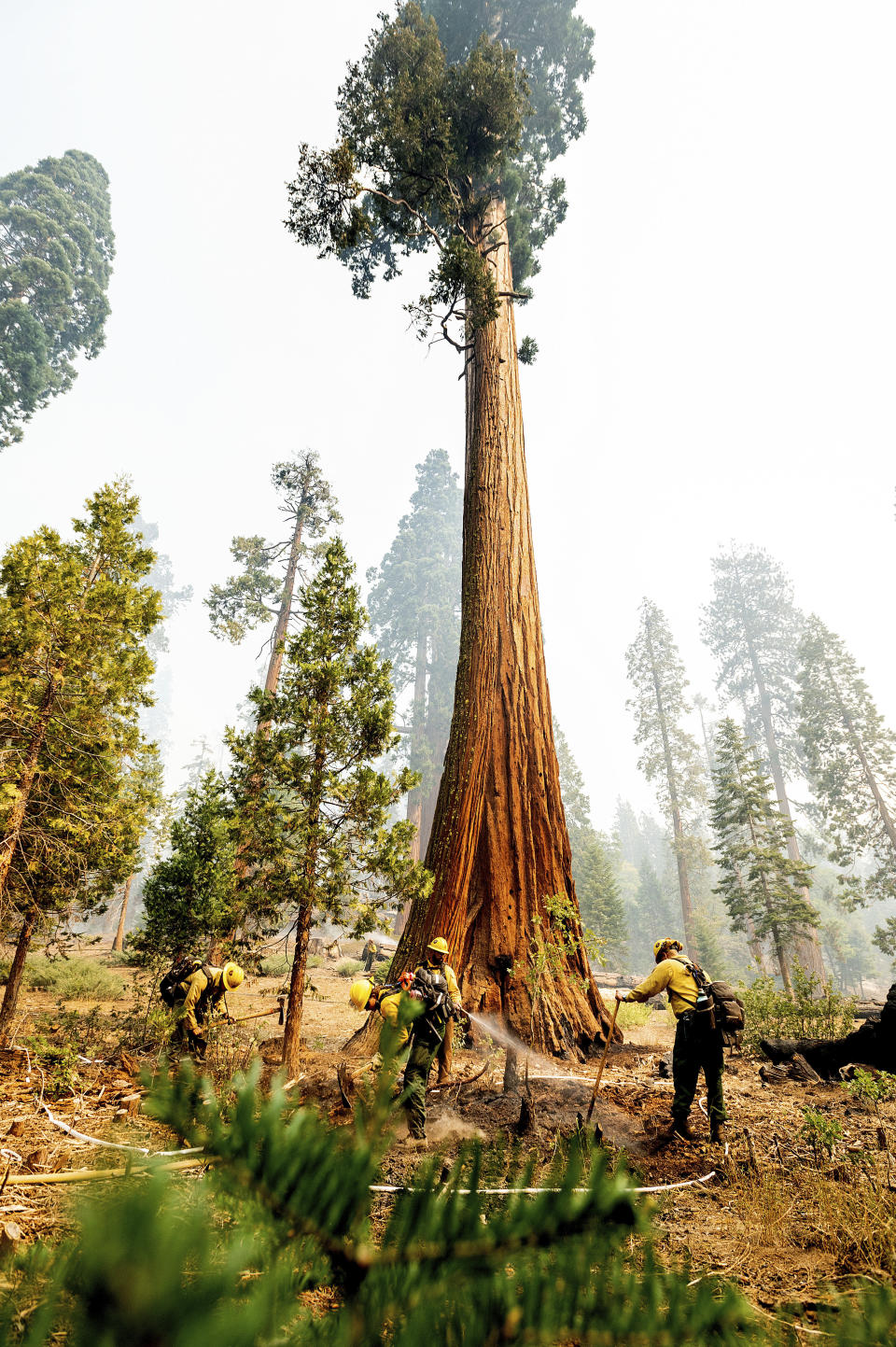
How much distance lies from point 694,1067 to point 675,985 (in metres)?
0.55

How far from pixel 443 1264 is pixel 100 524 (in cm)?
910

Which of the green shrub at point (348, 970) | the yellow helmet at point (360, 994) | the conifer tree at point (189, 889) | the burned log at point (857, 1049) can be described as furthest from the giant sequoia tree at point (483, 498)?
the green shrub at point (348, 970)

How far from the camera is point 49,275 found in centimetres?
2150

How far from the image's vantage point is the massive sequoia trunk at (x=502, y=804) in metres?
5.96

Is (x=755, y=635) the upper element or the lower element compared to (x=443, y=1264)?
upper

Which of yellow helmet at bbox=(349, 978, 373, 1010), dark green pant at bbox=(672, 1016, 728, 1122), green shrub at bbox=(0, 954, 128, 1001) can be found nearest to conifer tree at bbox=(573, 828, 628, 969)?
green shrub at bbox=(0, 954, 128, 1001)

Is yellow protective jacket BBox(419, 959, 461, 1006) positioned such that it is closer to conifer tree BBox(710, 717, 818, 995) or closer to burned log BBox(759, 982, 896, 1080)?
burned log BBox(759, 982, 896, 1080)

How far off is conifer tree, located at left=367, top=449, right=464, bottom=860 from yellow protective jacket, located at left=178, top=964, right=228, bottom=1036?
29163 mm

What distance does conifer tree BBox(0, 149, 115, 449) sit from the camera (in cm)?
2070

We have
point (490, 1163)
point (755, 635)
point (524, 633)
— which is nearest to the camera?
point (490, 1163)

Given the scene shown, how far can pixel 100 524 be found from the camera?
7816 millimetres

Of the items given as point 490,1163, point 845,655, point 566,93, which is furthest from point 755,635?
point 490,1163

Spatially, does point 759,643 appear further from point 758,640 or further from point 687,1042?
point 687,1042

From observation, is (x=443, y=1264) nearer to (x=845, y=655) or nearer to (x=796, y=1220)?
(x=796, y=1220)
